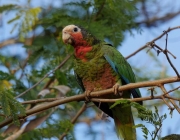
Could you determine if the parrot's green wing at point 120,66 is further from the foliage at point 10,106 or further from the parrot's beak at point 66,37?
the foliage at point 10,106

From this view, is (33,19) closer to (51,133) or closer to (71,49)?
(71,49)

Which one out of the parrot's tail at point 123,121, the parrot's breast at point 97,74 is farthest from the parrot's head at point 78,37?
the parrot's tail at point 123,121

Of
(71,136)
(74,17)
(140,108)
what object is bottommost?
(71,136)

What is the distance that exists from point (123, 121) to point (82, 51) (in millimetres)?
473

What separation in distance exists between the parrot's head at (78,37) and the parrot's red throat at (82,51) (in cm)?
2

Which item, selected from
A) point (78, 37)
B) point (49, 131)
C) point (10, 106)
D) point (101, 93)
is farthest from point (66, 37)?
point (10, 106)

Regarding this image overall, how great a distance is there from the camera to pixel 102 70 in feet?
9.97

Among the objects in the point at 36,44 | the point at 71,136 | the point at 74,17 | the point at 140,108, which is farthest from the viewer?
the point at 36,44

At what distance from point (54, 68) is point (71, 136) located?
0.51 m

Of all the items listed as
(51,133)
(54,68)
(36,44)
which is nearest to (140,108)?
(51,133)

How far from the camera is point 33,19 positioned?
3.58 metres

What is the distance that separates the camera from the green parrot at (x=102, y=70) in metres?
A: 2.98

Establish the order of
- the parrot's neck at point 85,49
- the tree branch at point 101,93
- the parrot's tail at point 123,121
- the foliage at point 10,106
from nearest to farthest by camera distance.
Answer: the tree branch at point 101,93, the foliage at point 10,106, the parrot's tail at point 123,121, the parrot's neck at point 85,49

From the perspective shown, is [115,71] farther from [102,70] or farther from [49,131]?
[49,131]
